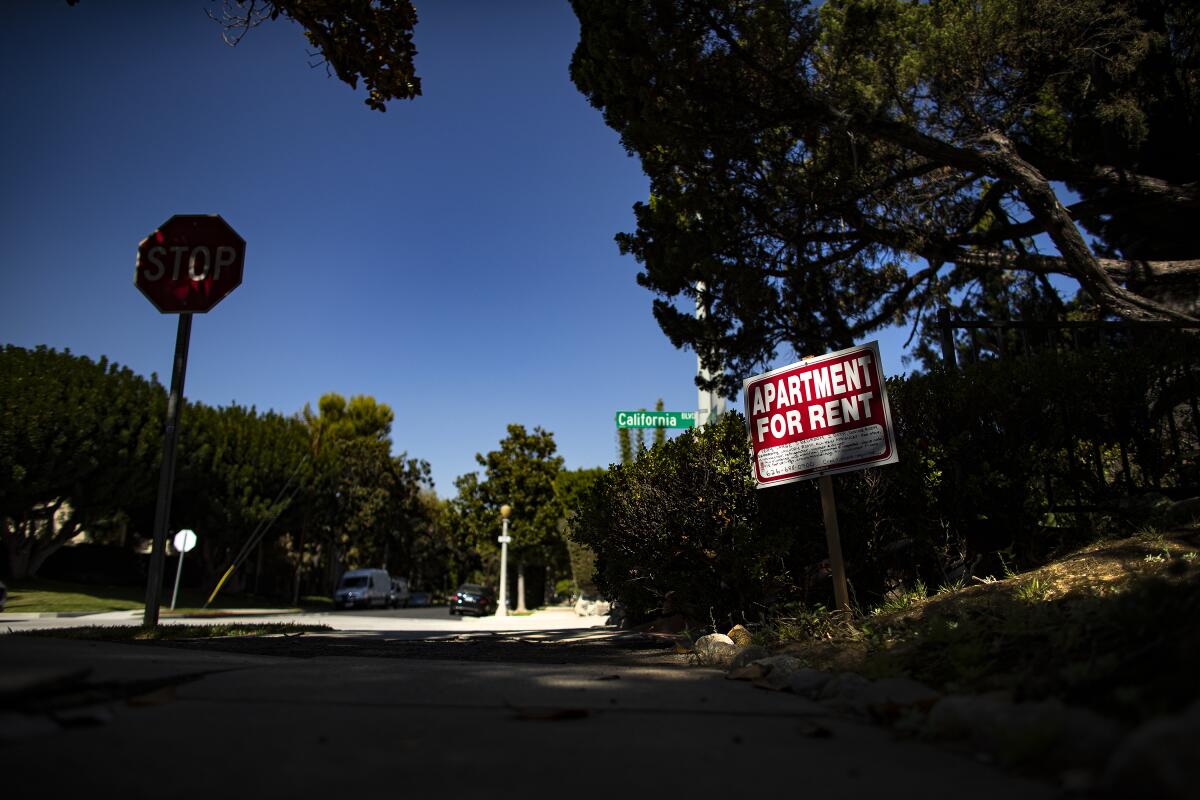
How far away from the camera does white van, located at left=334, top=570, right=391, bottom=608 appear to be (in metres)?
34.6

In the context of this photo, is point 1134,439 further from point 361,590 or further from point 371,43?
point 361,590

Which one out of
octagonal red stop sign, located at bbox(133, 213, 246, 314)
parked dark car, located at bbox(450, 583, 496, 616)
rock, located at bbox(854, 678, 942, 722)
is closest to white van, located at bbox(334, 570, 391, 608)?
parked dark car, located at bbox(450, 583, 496, 616)

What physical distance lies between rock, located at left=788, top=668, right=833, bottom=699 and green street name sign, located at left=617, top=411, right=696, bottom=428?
366 inches

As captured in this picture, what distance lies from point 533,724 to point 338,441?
146ft

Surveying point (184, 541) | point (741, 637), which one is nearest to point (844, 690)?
point (741, 637)

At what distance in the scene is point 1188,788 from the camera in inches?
57.1

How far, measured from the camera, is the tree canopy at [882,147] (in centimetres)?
921

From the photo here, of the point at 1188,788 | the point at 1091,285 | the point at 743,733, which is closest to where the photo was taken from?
the point at 1188,788

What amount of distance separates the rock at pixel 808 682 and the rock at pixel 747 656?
0.67 meters

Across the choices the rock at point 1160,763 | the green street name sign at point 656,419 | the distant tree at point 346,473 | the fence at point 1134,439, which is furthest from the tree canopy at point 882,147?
the distant tree at point 346,473

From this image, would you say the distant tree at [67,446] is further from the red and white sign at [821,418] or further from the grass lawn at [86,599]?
the red and white sign at [821,418]

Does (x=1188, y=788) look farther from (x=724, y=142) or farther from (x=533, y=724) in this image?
(x=724, y=142)

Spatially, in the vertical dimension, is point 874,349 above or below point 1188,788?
above

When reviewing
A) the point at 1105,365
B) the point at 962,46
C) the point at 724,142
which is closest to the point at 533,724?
the point at 1105,365
